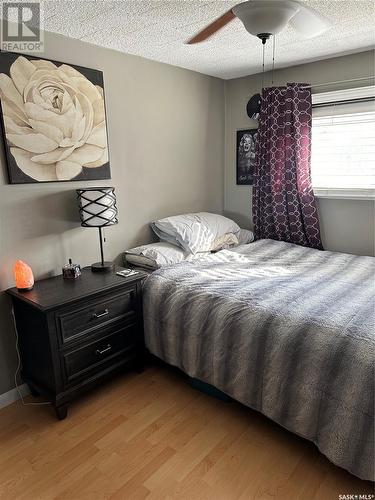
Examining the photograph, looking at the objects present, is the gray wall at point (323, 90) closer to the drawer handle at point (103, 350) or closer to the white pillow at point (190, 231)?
the white pillow at point (190, 231)

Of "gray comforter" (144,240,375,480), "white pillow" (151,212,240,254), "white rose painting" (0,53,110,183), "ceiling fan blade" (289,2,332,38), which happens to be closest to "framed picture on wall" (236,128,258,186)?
"white pillow" (151,212,240,254)

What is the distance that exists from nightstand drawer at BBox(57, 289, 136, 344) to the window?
1.97 metres

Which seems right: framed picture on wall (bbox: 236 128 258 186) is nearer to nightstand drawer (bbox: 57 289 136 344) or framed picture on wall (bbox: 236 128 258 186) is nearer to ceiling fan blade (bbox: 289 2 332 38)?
ceiling fan blade (bbox: 289 2 332 38)

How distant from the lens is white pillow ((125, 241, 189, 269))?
2.45 metres

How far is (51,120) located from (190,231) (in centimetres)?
127

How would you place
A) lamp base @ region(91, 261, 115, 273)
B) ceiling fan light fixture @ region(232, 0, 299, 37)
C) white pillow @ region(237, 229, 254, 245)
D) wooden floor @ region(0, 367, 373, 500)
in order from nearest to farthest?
1. ceiling fan light fixture @ region(232, 0, 299, 37)
2. wooden floor @ region(0, 367, 373, 500)
3. lamp base @ region(91, 261, 115, 273)
4. white pillow @ region(237, 229, 254, 245)

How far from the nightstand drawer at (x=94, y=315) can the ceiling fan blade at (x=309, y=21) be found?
5.60 feet

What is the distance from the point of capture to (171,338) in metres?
2.14

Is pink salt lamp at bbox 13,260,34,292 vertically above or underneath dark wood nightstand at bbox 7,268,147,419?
above

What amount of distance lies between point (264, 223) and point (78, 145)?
72.7 inches

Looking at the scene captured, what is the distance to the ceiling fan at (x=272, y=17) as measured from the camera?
1.38m

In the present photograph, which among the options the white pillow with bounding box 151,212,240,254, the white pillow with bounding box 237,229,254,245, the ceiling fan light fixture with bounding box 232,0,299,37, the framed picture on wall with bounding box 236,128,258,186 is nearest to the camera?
the ceiling fan light fixture with bounding box 232,0,299,37

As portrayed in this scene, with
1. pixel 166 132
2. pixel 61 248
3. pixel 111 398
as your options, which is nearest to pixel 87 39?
pixel 166 132

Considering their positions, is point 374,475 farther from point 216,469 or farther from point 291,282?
point 291,282
